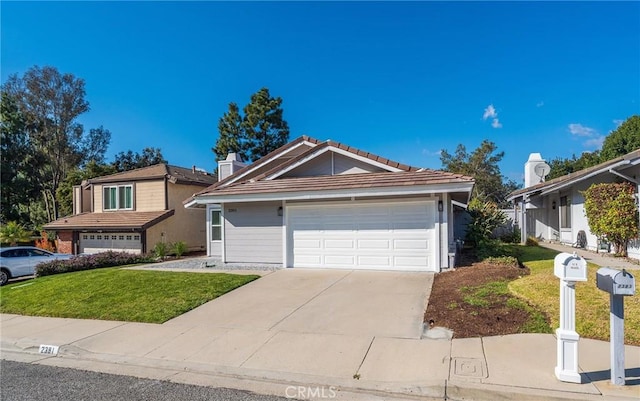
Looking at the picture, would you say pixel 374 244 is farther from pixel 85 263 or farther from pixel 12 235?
pixel 12 235

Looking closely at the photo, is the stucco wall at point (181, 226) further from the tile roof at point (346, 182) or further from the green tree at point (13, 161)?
the green tree at point (13, 161)

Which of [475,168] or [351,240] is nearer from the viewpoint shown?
[351,240]

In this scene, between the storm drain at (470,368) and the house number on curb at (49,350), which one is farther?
the house number on curb at (49,350)

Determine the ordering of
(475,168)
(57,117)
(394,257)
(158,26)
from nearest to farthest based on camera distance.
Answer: (394,257), (158,26), (57,117), (475,168)

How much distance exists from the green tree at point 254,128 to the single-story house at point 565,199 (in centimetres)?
2310

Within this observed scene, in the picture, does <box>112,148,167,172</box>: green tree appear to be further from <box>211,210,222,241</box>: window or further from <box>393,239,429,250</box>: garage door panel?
<box>393,239,429,250</box>: garage door panel

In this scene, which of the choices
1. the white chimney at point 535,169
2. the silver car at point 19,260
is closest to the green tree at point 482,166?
the white chimney at point 535,169

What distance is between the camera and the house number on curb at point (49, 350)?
6.08 m

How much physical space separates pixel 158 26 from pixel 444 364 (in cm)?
1483

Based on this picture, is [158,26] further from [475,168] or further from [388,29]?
[475,168]

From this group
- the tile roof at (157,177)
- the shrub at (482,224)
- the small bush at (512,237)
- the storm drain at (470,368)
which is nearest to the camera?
the storm drain at (470,368)

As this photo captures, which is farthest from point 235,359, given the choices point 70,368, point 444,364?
point 444,364

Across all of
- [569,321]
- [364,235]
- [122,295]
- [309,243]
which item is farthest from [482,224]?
[122,295]

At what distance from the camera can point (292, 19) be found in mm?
15086
